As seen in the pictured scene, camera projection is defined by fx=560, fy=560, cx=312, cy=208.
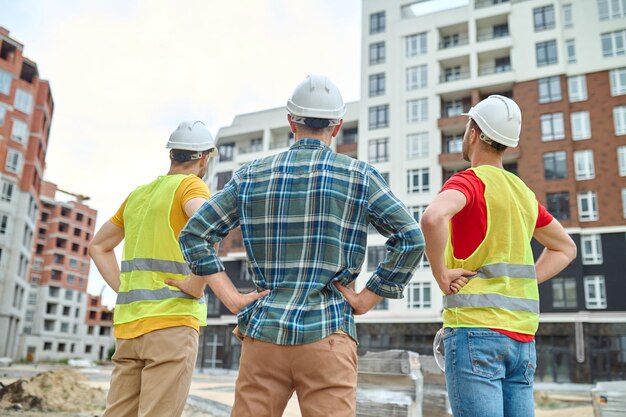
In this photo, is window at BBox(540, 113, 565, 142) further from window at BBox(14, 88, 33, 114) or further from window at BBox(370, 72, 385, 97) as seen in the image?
window at BBox(14, 88, 33, 114)


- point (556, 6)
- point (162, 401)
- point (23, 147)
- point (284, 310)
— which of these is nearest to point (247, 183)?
point (284, 310)

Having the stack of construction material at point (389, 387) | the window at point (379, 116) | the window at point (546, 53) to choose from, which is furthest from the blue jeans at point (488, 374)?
the window at point (379, 116)

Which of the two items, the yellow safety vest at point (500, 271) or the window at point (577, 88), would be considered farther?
the window at point (577, 88)

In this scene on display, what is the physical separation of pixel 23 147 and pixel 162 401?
5856 centimetres

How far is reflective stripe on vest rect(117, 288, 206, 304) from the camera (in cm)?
304

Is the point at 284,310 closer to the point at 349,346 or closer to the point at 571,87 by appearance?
the point at 349,346

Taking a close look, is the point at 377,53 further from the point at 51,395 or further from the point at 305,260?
the point at 305,260

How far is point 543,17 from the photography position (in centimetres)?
3991

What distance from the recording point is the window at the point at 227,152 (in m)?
52.0

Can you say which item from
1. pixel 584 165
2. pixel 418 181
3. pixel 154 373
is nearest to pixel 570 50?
pixel 584 165

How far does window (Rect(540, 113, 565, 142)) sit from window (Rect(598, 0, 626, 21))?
7.89 m

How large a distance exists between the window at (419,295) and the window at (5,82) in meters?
41.6

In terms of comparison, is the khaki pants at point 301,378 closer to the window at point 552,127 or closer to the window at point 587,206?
the window at point 587,206

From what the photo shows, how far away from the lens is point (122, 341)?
10.2ft
